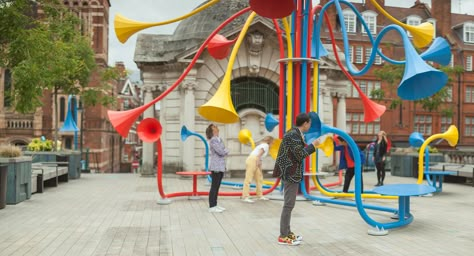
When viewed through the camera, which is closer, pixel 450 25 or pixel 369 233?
pixel 369 233

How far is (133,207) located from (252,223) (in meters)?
3.42

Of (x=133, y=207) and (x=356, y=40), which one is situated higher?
(x=356, y=40)

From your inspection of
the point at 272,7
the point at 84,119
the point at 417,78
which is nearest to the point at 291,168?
the point at 417,78

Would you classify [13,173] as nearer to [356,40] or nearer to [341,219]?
[341,219]

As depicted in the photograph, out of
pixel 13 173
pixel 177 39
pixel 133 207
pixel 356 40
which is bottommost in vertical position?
pixel 133 207

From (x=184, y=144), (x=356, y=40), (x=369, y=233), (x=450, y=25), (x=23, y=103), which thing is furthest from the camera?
(x=450, y=25)

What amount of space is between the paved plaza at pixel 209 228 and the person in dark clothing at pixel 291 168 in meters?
0.23

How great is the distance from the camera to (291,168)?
774cm

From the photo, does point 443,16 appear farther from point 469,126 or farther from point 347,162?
point 347,162

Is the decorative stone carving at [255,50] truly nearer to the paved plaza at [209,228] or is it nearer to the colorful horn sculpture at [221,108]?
the paved plaza at [209,228]

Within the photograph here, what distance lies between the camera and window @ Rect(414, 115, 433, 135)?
161ft

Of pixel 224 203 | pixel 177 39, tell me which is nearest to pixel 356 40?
pixel 177 39

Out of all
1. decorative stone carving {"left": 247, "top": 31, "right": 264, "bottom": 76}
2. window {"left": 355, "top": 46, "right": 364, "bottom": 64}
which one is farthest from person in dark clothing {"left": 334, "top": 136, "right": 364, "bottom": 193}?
window {"left": 355, "top": 46, "right": 364, "bottom": 64}

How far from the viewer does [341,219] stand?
989 centimetres
